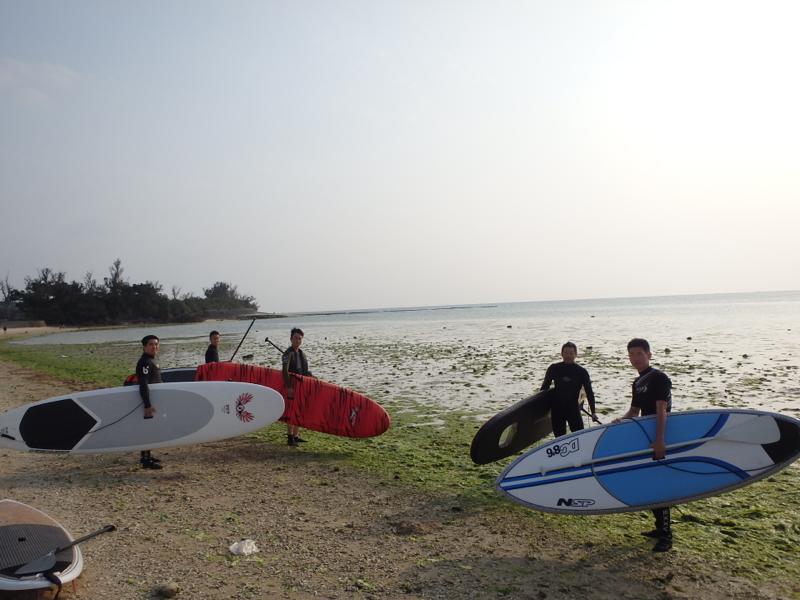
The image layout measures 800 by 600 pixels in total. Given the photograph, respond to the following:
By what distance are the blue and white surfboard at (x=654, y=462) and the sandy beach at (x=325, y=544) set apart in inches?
15.6

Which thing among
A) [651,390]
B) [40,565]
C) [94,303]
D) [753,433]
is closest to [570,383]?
[651,390]

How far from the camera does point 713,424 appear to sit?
4.64m

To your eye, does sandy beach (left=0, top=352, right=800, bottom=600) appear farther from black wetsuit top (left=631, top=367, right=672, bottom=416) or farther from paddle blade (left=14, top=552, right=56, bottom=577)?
black wetsuit top (left=631, top=367, right=672, bottom=416)

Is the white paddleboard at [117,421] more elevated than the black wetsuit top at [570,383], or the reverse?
the black wetsuit top at [570,383]

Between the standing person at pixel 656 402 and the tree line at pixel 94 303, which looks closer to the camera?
the standing person at pixel 656 402

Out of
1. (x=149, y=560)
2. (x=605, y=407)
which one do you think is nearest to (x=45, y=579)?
(x=149, y=560)

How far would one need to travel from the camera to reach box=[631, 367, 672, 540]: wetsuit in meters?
4.64

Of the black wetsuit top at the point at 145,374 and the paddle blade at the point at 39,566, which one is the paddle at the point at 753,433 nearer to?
the paddle blade at the point at 39,566

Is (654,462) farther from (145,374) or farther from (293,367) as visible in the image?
(145,374)

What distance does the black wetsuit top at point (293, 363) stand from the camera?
28.2ft

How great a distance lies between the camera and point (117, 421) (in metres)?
7.64

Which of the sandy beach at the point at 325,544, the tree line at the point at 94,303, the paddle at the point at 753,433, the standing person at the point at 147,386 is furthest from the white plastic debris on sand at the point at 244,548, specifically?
the tree line at the point at 94,303

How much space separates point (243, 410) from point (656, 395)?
5888 millimetres

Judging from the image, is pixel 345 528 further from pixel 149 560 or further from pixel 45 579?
pixel 45 579
